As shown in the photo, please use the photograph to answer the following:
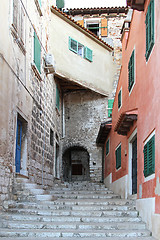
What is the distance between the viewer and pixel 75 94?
1884cm

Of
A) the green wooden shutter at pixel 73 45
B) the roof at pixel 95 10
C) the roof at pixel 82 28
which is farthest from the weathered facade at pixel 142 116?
the roof at pixel 95 10

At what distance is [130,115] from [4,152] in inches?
126

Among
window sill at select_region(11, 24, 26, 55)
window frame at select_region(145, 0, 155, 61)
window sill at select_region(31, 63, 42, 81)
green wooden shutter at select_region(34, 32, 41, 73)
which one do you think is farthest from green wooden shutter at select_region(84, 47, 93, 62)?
window frame at select_region(145, 0, 155, 61)

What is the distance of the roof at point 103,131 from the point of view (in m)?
14.2

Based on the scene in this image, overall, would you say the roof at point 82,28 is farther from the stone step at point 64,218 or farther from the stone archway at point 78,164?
the stone step at point 64,218

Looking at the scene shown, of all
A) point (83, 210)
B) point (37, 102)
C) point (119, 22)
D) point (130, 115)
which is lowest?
point (83, 210)

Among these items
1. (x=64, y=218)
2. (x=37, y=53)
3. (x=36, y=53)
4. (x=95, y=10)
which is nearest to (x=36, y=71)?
(x=36, y=53)

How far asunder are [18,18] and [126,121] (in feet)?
13.9

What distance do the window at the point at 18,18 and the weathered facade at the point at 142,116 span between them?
3230 millimetres

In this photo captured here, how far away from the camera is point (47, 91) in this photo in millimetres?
13492

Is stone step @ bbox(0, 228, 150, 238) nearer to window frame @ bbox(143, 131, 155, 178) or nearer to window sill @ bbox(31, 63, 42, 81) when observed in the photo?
window frame @ bbox(143, 131, 155, 178)

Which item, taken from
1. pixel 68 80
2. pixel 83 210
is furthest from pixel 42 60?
pixel 83 210

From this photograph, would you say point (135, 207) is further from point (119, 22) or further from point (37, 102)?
point (119, 22)

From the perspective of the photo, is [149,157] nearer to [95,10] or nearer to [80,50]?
[80,50]
